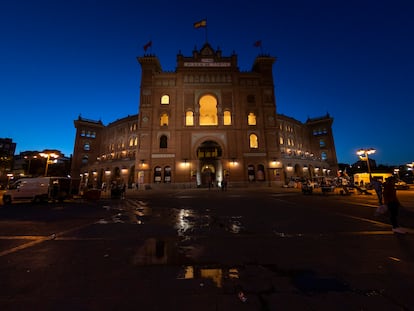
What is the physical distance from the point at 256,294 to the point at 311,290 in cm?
68

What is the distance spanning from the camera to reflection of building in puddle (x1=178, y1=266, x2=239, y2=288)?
2576 mm

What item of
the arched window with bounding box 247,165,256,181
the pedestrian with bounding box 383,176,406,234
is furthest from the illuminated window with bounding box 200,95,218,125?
the pedestrian with bounding box 383,176,406,234

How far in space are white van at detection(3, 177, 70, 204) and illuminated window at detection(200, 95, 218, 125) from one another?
1096 inches

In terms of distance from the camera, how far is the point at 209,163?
35.9m

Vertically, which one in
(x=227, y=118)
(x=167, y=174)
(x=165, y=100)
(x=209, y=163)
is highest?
(x=165, y=100)

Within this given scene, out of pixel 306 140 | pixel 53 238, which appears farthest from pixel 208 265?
pixel 306 140

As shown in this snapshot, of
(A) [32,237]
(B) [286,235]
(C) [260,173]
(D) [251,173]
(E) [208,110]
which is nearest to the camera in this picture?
(B) [286,235]

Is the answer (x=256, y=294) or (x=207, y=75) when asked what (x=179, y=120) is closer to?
(x=207, y=75)

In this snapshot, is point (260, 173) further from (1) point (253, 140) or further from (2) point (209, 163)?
(2) point (209, 163)

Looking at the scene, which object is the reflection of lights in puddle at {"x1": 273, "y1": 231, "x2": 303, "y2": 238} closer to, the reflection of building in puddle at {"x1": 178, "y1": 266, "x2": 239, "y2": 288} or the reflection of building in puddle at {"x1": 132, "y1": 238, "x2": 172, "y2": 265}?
the reflection of building in puddle at {"x1": 178, "y1": 266, "x2": 239, "y2": 288}

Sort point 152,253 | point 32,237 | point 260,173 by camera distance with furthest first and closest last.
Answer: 1. point 260,173
2. point 32,237
3. point 152,253

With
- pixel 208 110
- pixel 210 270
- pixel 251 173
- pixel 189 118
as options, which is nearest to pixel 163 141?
pixel 189 118

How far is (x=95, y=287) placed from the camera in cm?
234

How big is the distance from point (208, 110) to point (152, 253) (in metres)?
37.8
